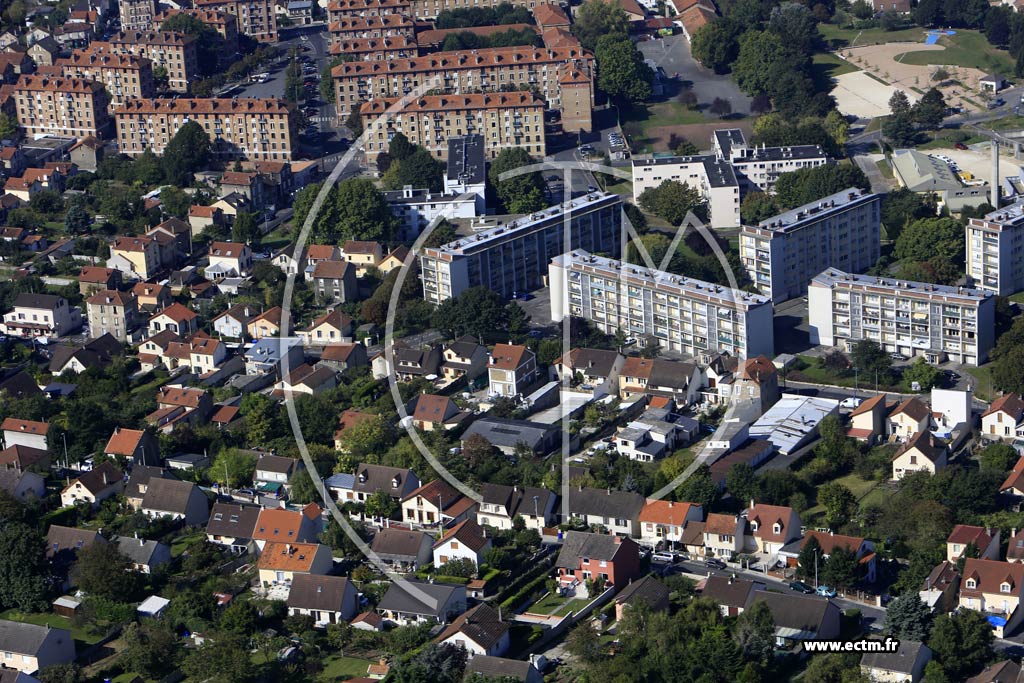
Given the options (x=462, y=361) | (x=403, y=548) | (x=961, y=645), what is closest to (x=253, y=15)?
(x=462, y=361)

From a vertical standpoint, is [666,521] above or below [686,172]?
below

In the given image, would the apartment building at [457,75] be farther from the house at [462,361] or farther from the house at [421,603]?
the house at [421,603]

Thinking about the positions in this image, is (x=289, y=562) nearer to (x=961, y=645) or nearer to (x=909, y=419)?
(x=961, y=645)

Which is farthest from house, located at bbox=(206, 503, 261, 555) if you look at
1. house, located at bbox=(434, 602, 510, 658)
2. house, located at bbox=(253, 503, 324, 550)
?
house, located at bbox=(434, 602, 510, 658)

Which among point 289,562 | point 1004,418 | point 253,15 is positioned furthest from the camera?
point 253,15

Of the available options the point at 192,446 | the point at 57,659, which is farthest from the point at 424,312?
the point at 57,659

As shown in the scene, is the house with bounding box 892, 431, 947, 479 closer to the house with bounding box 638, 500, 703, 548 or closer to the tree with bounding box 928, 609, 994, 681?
the house with bounding box 638, 500, 703, 548
